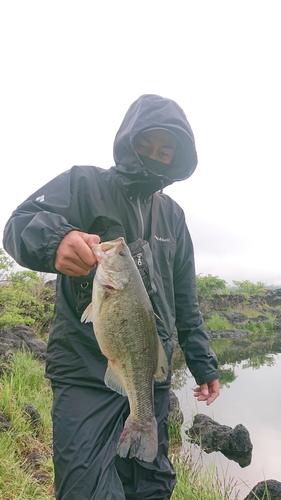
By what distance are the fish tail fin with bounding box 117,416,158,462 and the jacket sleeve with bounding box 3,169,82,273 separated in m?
1.07

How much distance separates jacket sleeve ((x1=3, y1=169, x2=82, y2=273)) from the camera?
2.14 metres

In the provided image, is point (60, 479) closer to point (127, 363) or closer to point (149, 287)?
point (127, 363)

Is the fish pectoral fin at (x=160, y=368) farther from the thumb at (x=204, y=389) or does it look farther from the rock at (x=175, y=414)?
the rock at (x=175, y=414)

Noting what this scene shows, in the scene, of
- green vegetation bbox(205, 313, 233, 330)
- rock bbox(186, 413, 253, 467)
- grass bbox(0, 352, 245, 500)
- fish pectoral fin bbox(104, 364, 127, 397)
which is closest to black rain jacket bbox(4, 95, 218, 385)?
fish pectoral fin bbox(104, 364, 127, 397)

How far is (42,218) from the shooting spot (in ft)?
7.45

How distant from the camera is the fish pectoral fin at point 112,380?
2.36 m

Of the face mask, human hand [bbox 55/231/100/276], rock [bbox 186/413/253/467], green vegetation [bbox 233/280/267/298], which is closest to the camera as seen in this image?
human hand [bbox 55/231/100/276]

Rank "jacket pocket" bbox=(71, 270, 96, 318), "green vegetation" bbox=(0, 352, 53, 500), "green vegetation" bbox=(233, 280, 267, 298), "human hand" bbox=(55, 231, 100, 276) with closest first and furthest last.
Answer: "human hand" bbox=(55, 231, 100, 276), "jacket pocket" bbox=(71, 270, 96, 318), "green vegetation" bbox=(0, 352, 53, 500), "green vegetation" bbox=(233, 280, 267, 298)

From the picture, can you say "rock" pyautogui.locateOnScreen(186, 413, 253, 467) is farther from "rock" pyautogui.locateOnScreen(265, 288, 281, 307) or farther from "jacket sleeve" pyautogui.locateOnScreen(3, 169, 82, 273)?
"rock" pyautogui.locateOnScreen(265, 288, 281, 307)

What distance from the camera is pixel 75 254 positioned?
204cm

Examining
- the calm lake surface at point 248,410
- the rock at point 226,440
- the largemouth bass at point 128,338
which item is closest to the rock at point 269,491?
the calm lake surface at point 248,410

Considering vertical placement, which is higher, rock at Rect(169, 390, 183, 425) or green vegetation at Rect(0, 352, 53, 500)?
green vegetation at Rect(0, 352, 53, 500)

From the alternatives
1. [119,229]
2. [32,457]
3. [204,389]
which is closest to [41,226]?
[119,229]

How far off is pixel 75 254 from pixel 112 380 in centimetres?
84
